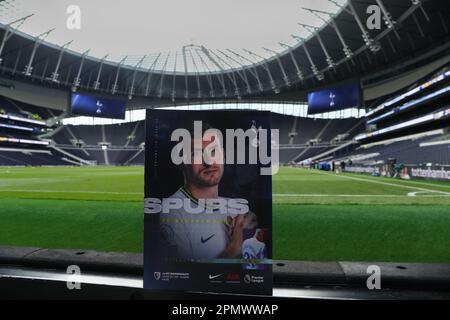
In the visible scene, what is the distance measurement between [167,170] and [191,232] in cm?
48

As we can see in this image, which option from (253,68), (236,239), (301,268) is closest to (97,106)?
(253,68)

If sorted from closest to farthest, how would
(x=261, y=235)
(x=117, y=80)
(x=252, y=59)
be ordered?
(x=261, y=235) → (x=252, y=59) → (x=117, y=80)

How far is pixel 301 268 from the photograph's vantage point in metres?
2.77

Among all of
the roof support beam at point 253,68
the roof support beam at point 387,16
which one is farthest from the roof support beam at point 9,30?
the roof support beam at point 387,16

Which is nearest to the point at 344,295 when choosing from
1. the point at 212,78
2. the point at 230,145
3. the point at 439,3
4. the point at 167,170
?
the point at 230,145

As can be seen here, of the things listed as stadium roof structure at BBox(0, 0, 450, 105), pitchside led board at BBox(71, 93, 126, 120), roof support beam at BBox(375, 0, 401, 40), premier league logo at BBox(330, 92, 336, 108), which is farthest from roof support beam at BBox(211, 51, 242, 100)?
roof support beam at BBox(375, 0, 401, 40)

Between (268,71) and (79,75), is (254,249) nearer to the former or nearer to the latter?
(268,71)

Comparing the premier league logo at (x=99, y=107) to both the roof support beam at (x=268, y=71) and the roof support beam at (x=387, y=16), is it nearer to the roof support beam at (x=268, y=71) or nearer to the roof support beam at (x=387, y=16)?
the roof support beam at (x=268, y=71)

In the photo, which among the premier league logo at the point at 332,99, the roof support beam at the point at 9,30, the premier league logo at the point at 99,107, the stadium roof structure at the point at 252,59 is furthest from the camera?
the premier league logo at the point at 99,107

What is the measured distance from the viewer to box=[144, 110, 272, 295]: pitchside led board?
2.14 metres

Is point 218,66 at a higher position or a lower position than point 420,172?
higher

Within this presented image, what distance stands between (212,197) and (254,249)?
18.8 inches

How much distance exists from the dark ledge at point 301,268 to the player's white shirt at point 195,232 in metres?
0.83

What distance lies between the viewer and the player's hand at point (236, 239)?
85.0 inches
